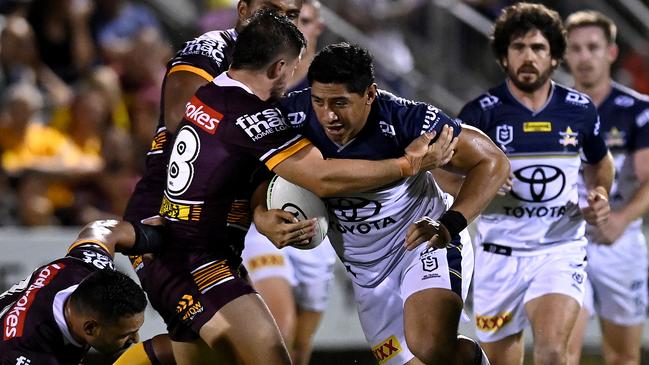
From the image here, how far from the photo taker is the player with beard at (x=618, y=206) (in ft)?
25.1

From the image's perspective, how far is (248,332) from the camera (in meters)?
5.28

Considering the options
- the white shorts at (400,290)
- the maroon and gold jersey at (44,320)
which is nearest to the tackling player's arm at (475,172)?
the white shorts at (400,290)

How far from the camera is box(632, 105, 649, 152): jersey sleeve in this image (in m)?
7.63

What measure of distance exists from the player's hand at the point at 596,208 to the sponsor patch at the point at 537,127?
49 cm

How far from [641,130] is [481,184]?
2490mm

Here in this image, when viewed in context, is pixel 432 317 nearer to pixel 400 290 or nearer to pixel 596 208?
pixel 400 290

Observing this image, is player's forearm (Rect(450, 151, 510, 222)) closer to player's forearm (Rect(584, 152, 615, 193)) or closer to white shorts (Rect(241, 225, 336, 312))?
player's forearm (Rect(584, 152, 615, 193))

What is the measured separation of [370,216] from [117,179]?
14.4 feet

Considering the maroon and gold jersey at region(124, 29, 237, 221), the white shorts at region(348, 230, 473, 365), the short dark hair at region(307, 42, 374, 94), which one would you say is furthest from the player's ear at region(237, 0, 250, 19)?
the white shorts at region(348, 230, 473, 365)

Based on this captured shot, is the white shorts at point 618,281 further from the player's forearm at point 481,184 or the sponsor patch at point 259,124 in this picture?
the sponsor patch at point 259,124

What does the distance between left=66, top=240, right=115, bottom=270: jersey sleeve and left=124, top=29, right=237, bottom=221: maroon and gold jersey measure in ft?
2.44

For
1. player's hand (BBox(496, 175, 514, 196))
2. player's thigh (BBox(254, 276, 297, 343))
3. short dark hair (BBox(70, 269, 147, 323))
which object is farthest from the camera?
player's thigh (BBox(254, 276, 297, 343))

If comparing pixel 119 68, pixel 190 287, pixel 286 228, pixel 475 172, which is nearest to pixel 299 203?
pixel 286 228

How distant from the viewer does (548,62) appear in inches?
272
